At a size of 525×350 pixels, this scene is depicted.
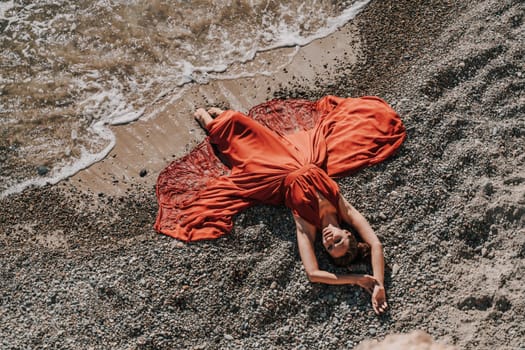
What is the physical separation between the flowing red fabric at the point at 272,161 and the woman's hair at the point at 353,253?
1.91 feet

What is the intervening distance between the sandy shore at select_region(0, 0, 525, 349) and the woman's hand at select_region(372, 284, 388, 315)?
4.0 inches

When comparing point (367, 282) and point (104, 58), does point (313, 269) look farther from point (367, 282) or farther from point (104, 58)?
point (104, 58)

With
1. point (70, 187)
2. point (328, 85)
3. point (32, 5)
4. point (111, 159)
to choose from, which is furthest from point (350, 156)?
point (32, 5)

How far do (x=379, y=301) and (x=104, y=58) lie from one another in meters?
5.81

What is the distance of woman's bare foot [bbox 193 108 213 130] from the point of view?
27.3 feet

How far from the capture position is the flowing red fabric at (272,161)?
24.6 feet

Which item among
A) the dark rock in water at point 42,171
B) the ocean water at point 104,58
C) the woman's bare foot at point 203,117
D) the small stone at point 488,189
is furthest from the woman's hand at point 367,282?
the dark rock in water at point 42,171

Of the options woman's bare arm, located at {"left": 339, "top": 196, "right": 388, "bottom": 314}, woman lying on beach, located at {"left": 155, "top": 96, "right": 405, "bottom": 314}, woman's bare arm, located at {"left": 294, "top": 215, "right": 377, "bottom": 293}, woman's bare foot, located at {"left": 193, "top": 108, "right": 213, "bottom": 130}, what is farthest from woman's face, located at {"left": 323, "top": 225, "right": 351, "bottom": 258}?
woman's bare foot, located at {"left": 193, "top": 108, "right": 213, "bottom": 130}

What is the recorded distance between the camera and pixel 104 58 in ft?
30.6

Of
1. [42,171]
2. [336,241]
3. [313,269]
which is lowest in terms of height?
[313,269]

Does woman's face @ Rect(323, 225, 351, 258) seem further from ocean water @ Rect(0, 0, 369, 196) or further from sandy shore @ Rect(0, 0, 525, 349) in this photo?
ocean water @ Rect(0, 0, 369, 196)

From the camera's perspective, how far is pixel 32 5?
984 centimetres

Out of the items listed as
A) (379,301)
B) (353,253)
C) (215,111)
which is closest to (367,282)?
(379,301)

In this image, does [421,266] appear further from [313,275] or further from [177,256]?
[177,256]
